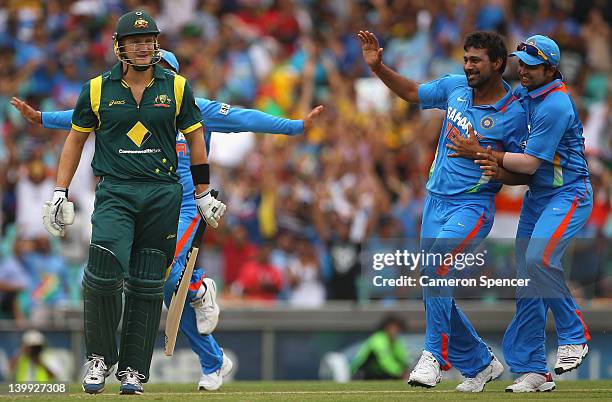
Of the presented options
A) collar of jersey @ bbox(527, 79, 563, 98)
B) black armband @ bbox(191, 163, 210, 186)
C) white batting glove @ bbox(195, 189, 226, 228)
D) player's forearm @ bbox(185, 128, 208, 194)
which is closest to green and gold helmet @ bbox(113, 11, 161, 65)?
player's forearm @ bbox(185, 128, 208, 194)

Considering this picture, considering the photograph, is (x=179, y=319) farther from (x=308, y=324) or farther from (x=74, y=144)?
(x=308, y=324)

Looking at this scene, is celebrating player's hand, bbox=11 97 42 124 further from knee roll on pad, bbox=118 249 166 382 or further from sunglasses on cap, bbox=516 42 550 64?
sunglasses on cap, bbox=516 42 550 64

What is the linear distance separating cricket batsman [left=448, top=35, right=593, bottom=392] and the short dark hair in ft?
0.44

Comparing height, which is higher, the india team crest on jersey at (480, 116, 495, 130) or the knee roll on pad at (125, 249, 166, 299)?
the india team crest on jersey at (480, 116, 495, 130)

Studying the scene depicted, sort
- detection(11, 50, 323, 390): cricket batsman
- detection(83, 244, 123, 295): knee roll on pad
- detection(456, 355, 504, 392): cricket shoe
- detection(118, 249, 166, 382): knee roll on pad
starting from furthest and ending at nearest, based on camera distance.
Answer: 1. detection(11, 50, 323, 390): cricket batsman
2. detection(456, 355, 504, 392): cricket shoe
3. detection(118, 249, 166, 382): knee roll on pad
4. detection(83, 244, 123, 295): knee roll on pad

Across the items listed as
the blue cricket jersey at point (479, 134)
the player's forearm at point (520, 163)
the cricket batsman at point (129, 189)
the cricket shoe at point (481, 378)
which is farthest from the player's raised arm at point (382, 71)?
the cricket shoe at point (481, 378)

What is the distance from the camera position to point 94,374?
874 centimetres

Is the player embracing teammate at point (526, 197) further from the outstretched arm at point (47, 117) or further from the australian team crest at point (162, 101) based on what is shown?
the outstretched arm at point (47, 117)

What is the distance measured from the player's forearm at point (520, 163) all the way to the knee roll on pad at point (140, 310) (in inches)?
99.0

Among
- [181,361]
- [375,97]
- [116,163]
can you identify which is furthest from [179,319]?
[375,97]

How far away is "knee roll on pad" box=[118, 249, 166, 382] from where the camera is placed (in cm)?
879

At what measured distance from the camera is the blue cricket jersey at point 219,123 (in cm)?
1024

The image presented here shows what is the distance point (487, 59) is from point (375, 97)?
9150 millimetres

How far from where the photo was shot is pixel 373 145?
56.7ft
